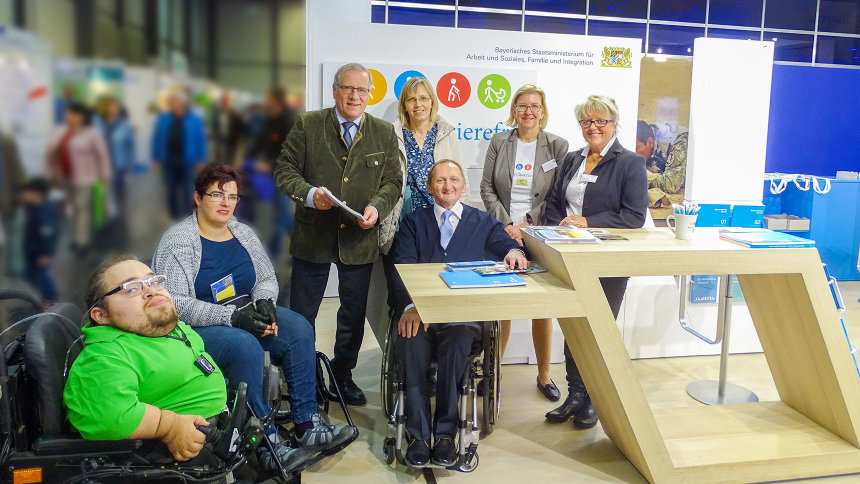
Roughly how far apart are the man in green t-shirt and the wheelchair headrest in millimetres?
39

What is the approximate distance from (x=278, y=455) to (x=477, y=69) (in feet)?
10.7

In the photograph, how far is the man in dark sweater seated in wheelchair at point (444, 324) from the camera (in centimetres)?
257

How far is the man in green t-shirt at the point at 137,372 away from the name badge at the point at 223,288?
0.46m

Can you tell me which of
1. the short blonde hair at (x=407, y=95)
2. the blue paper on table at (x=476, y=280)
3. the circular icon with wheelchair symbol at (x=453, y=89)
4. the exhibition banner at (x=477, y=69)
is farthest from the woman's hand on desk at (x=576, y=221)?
the circular icon with wheelchair symbol at (x=453, y=89)

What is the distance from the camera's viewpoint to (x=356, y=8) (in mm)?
5449

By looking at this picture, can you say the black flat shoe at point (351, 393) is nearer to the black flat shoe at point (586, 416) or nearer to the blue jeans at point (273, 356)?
the blue jeans at point (273, 356)

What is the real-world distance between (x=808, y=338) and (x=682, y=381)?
1053mm

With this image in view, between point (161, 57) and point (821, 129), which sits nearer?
point (161, 57)

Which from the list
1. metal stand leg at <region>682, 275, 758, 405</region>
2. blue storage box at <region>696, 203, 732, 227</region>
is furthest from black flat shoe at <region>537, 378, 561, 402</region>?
blue storage box at <region>696, 203, 732, 227</region>

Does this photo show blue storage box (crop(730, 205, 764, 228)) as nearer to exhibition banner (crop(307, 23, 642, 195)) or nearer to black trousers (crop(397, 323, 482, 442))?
exhibition banner (crop(307, 23, 642, 195))

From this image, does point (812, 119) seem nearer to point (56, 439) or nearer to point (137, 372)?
point (137, 372)

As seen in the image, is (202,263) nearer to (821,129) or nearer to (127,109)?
(127,109)

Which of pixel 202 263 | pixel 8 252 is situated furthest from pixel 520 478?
pixel 8 252

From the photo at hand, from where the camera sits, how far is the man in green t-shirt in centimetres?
180
